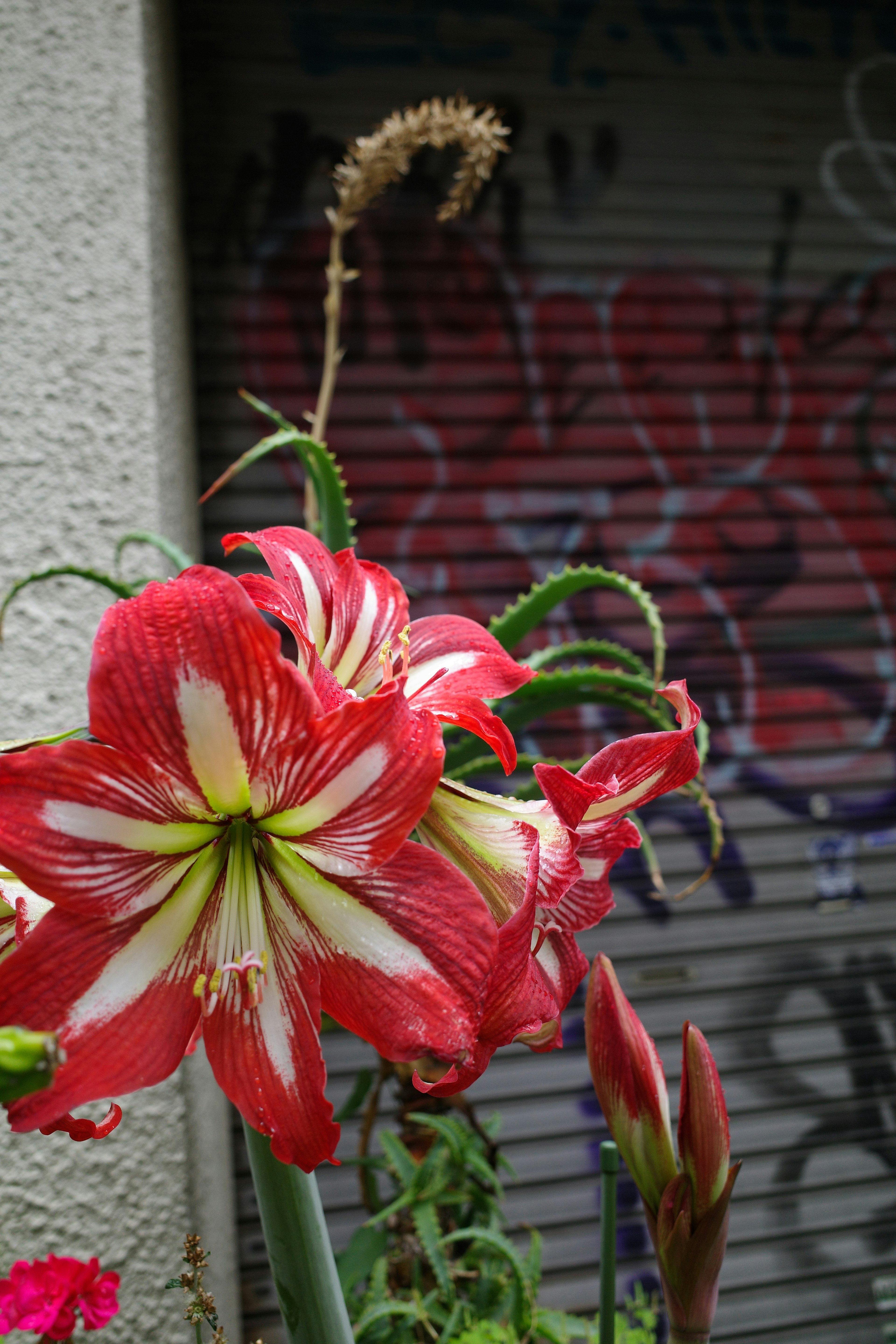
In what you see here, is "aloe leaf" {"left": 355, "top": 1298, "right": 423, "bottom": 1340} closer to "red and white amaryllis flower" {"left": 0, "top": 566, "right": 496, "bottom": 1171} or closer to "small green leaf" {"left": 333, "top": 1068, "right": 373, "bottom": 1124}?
"small green leaf" {"left": 333, "top": 1068, "right": 373, "bottom": 1124}

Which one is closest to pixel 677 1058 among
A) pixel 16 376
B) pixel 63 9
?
pixel 16 376

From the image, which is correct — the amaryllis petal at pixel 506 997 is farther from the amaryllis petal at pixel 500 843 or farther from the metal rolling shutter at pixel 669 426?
the metal rolling shutter at pixel 669 426

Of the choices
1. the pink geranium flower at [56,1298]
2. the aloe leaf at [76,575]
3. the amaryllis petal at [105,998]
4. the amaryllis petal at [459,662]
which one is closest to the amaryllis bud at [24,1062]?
the amaryllis petal at [105,998]

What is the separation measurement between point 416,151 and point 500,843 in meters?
1.43

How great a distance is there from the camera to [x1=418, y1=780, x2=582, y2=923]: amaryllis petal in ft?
1.58

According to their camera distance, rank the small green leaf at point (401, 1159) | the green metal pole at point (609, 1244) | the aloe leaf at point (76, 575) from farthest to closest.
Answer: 1. the small green leaf at point (401, 1159)
2. the aloe leaf at point (76, 575)
3. the green metal pole at point (609, 1244)

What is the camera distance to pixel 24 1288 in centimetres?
88

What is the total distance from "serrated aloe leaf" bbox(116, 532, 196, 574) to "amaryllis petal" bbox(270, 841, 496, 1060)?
920 millimetres

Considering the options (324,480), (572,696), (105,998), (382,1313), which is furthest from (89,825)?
(382,1313)

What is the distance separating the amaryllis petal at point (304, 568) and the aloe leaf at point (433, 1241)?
1.25 meters

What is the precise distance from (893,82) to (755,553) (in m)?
1.69

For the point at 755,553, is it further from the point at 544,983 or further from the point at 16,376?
the point at 544,983

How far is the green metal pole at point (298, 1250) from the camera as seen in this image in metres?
0.54

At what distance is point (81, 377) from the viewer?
1.54 metres
